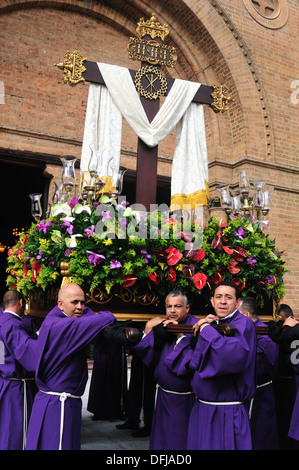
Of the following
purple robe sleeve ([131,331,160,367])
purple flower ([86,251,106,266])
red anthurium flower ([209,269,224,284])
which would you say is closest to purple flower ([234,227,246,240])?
red anthurium flower ([209,269,224,284])

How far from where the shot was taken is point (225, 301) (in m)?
3.27

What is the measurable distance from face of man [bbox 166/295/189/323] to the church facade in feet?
20.4

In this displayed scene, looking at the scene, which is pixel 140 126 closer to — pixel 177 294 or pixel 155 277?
pixel 155 277

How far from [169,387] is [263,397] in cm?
102

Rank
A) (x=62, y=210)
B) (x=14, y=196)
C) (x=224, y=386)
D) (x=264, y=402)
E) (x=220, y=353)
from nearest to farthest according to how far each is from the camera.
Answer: (x=220, y=353), (x=224, y=386), (x=62, y=210), (x=264, y=402), (x=14, y=196)

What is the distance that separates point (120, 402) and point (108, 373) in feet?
1.40

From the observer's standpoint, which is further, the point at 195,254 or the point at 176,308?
the point at 195,254

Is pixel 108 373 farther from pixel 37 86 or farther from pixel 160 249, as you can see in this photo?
pixel 37 86

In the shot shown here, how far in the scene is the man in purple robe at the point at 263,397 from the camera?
409 cm

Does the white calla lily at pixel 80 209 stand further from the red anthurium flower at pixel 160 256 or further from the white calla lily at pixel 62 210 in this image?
the red anthurium flower at pixel 160 256

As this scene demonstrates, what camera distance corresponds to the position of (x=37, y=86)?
949 cm

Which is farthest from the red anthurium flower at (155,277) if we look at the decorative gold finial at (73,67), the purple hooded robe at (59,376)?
the decorative gold finial at (73,67)

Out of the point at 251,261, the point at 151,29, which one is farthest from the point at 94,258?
the point at 151,29

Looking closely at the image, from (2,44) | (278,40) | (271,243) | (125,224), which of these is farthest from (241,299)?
(278,40)
